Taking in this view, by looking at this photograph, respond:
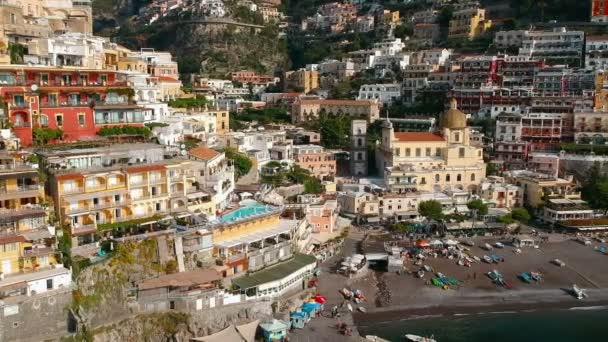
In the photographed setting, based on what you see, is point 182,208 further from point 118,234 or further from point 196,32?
point 196,32

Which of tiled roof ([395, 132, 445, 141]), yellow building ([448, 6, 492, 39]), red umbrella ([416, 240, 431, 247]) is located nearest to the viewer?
red umbrella ([416, 240, 431, 247])

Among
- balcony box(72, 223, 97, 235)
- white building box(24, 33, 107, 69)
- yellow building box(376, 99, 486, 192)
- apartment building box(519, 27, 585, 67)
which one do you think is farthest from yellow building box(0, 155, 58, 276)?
apartment building box(519, 27, 585, 67)

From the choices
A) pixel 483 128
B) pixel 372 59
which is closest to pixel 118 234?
pixel 483 128

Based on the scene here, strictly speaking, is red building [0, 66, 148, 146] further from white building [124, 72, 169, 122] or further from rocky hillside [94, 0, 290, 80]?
rocky hillside [94, 0, 290, 80]

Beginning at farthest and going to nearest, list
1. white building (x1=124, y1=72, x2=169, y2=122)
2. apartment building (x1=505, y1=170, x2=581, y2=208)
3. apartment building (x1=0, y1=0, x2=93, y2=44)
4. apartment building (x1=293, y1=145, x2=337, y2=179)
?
apartment building (x1=293, y1=145, x2=337, y2=179)
apartment building (x1=505, y1=170, x2=581, y2=208)
apartment building (x1=0, y1=0, x2=93, y2=44)
white building (x1=124, y1=72, x2=169, y2=122)

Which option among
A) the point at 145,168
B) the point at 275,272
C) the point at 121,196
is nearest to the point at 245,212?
the point at 275,272

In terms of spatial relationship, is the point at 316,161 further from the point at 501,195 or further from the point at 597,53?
the point at 597,53
